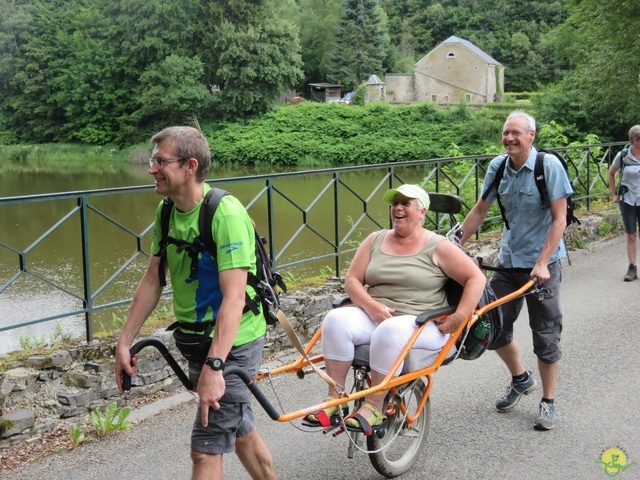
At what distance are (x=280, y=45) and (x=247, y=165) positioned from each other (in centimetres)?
1397

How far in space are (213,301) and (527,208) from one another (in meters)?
2.71

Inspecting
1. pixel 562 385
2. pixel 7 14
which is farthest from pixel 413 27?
pixel 562 385

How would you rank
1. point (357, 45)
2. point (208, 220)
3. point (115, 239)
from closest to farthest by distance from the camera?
point (208, 220) → point (115, 239) → point (357, 45)

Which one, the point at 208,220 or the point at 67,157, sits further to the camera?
the point at 67,157

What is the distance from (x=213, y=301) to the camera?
336cm

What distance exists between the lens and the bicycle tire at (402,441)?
422cm

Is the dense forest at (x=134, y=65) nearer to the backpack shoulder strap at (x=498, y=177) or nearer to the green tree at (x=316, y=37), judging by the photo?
the green tree at (x=316, y=37)

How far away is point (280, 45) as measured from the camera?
69125 mm

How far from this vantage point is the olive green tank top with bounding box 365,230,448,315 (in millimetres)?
4430

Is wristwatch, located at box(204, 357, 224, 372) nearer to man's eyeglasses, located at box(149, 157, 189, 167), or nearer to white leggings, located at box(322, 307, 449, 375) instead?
man's eyeglasses, located at box(149, 157, 189, 167)

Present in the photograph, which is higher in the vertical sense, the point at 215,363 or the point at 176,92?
the point at 176,92

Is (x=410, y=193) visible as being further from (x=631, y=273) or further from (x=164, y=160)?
(x=631, y=273)

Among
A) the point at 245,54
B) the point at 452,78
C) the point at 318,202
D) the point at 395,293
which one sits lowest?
the point at 318,202

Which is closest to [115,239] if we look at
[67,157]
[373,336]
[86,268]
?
[86,268]
